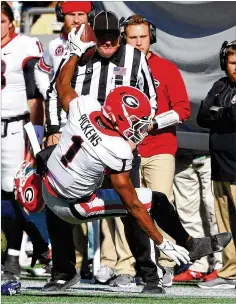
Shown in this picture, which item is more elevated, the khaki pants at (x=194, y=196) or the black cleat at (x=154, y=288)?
the khaki pants at (x=194, y=196)

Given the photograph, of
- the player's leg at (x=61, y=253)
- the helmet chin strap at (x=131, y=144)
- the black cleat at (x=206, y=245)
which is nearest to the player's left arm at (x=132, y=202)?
the helmet chin strap at (x=131, y=144)

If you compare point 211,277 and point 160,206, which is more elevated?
point 160,206

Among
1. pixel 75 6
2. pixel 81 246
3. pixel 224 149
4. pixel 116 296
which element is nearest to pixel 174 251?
pixel 116 296

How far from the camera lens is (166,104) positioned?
852 centimetres

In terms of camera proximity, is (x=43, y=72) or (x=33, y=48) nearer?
(x=43, y=72)

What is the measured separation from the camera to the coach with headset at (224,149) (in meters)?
8.30

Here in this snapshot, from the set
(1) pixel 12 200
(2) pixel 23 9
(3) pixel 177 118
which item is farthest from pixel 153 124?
(2) pixel 23 9

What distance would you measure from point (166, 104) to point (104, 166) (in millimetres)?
1559

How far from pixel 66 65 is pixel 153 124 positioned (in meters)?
0.88

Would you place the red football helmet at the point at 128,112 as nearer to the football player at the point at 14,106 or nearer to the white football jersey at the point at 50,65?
the white football jersey at the point at 50,65

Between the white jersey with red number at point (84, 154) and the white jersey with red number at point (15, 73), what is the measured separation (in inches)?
71.7

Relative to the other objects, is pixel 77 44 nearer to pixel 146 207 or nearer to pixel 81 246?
pixel 146 207

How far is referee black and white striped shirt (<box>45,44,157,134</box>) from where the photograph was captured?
314 inches

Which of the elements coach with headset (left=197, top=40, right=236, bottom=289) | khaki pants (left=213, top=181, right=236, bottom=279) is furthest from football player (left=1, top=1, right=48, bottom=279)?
khaki pants (left=213, top=181, right=236, bottom=279)
